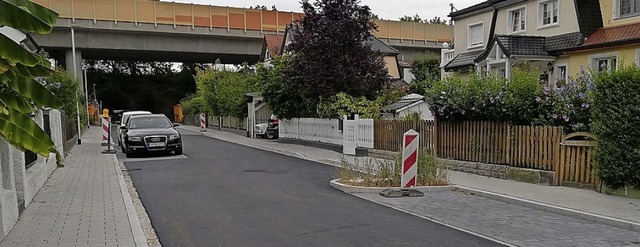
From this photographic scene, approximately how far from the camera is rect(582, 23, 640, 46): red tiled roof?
57.9 feet

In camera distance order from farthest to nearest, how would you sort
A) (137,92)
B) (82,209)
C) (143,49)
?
(137,92) → (143,49) → (82,209)

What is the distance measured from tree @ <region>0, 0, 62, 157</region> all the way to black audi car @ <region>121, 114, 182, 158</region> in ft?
55.7

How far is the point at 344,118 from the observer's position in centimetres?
1941

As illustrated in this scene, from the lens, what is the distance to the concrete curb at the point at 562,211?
721 centimetres

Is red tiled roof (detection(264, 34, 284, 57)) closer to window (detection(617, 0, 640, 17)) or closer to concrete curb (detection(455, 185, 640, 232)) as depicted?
window (detection(617, 0, 640, 17))

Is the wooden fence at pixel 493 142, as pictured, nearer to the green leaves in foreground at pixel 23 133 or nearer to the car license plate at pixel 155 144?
the car license plate at pixel 155 144

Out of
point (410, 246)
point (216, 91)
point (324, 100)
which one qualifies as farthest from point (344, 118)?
point (216, 91)

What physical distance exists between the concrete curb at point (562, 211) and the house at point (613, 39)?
32.8ft

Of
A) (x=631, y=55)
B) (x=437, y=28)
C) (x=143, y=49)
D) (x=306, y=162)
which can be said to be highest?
(x=437, y=28)

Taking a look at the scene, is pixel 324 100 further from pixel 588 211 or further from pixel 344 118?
pixel 588 211

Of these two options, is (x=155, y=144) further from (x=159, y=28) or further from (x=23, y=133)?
(x=159, y=28)

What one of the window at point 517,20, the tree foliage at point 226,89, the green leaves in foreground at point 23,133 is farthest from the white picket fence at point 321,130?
the green leaves in foreground at point 23,133

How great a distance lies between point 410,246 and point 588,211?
3525mm

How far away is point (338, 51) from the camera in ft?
67.9
